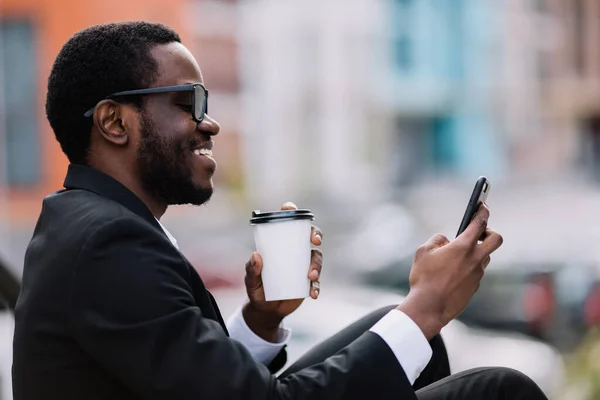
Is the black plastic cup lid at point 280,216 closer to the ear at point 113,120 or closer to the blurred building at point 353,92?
the ear at point 113,120

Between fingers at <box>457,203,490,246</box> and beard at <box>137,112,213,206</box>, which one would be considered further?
beard at <box>137,112,213,206</box>

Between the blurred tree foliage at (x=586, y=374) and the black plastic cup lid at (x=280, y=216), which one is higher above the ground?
the black plastic cup lid at (x=280, y=216)

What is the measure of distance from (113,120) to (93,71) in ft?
0.36

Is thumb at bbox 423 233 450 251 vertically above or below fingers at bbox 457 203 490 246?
below

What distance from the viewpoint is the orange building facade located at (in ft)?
85.3

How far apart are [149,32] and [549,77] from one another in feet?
121

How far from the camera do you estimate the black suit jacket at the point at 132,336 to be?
6.38ft

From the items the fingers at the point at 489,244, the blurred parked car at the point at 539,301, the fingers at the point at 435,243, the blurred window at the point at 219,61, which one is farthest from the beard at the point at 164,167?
the blurred window at the point at 219,61

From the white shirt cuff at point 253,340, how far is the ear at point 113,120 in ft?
2.20

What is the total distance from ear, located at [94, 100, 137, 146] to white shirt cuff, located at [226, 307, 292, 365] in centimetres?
67

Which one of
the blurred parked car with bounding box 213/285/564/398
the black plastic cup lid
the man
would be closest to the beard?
the man

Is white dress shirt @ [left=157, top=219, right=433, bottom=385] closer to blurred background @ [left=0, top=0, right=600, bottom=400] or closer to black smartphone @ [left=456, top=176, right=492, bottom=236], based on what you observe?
black smartphone @ [left=456, top=176, right=492, bottom=236]

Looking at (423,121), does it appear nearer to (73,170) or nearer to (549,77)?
(549,77)

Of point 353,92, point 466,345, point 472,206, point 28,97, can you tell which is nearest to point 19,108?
point 28,97
